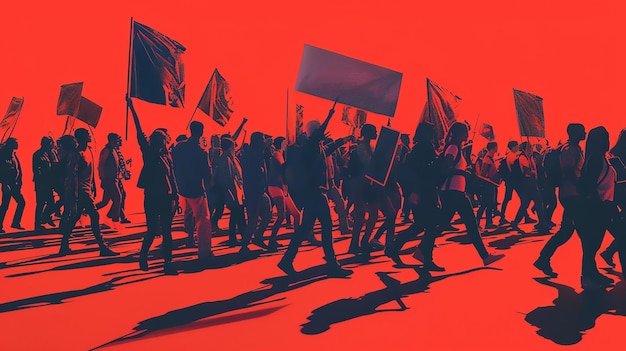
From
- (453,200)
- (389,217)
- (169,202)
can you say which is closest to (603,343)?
(453,200)

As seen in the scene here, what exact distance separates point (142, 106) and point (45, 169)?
27768 millimetres

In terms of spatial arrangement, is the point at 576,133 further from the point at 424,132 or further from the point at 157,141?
the point at 157,141

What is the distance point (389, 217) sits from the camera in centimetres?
1085

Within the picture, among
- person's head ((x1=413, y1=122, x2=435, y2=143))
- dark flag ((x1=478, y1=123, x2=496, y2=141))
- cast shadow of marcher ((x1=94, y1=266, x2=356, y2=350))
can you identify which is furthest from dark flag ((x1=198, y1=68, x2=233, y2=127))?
dark flag ((x1=478, y1=123, x2=496, y2=141))

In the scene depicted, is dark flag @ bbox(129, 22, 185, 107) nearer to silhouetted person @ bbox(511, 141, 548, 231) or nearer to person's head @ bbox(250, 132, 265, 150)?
person's head @ bbox(250, 132, 265, 150)

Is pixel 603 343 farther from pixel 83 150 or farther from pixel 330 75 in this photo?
pixel 83 150

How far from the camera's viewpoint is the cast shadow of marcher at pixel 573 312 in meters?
Result: 6.33

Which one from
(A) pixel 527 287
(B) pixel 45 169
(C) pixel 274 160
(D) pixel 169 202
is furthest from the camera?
(B) pixel 45 169

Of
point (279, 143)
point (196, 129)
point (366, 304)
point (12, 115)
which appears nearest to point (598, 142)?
point (366, 304)

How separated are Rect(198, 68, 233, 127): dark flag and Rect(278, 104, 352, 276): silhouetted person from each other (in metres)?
6.32

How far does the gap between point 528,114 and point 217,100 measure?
21.4 feet

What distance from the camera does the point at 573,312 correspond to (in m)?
7.14

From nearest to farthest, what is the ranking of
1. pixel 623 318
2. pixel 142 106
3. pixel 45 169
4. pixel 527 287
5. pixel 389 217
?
pixel 623 318 < pixel 527 287 < pixel 389 217 < pixel 45 169 < pixel 142 106

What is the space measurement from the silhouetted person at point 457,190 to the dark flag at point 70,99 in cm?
794
